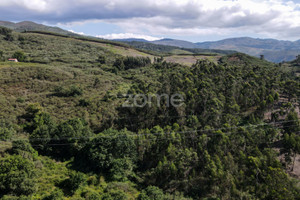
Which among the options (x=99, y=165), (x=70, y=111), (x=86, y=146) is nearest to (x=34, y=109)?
(x=70, y=111)

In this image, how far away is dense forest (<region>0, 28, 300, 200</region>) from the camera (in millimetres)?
26766

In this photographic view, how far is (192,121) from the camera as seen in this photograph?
136 feet

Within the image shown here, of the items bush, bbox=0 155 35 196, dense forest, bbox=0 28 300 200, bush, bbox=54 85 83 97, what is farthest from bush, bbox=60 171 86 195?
bush, bbox=54 85 83 97

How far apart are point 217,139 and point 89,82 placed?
57979 millimetres

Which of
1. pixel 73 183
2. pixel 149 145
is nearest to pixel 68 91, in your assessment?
pixel 149 145

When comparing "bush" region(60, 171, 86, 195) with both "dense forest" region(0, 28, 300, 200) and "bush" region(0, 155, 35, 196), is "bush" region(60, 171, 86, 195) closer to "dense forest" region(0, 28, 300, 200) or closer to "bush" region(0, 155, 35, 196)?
"dense forest" region(0, 28, 300, 200)

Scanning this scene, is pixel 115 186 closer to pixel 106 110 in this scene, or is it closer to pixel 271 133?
pixel 106 110

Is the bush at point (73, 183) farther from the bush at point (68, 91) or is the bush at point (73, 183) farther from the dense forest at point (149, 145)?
the bush at point (68, 91)

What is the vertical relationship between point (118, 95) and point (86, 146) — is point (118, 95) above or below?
above

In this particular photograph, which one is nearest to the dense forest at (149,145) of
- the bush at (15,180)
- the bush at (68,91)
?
the bush at (15,180)

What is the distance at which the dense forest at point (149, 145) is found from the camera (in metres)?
26.8

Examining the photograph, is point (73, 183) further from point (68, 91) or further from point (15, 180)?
point (68, 91)

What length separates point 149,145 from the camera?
1444 inches

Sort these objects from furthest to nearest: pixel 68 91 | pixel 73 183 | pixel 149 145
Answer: pixel 68 91
pixel 149 145
pixel 73 183
